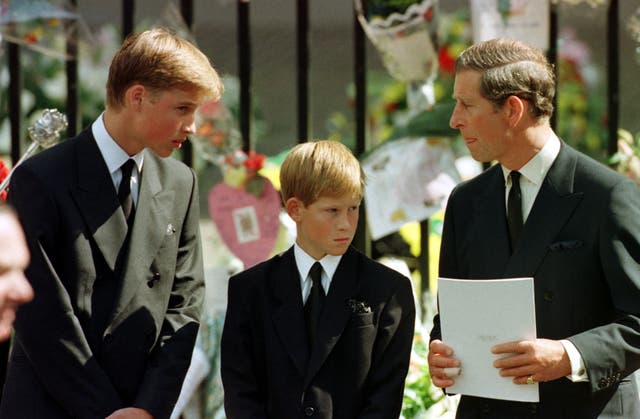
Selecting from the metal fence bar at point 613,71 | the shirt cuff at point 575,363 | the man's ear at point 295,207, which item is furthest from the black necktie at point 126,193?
the metal fence bar at point 613,71

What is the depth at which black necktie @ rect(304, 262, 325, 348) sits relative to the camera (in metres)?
3.16

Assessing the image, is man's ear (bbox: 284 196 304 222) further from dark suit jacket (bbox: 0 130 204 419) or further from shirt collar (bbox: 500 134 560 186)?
shirt collar (bbox: 500 134 560 186)

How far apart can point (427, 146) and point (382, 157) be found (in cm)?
17

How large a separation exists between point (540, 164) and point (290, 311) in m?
0.74

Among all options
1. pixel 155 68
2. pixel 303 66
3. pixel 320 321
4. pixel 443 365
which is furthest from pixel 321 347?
pixel 303 66

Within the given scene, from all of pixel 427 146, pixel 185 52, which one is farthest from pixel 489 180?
pixel 427 146

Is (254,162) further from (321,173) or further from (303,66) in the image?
(321,173)

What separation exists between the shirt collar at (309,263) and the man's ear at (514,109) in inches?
23.3

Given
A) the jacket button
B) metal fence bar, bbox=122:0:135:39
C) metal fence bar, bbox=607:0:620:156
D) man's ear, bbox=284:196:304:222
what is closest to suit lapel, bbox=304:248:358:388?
man's ear, bbox=284:196:304:222

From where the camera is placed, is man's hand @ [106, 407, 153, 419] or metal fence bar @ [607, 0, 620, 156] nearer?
man's hand @ [106, 407, 153, 419]

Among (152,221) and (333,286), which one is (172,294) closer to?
(152,221)

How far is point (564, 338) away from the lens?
2.86 m

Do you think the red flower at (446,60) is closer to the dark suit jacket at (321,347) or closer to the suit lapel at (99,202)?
the dark suit jacket at (321,347)

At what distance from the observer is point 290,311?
3154mm
